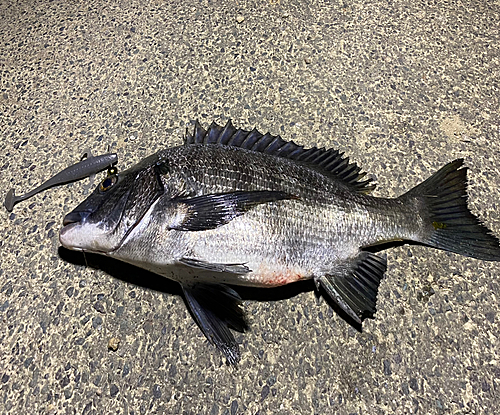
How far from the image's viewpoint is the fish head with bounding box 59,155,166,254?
1750mm

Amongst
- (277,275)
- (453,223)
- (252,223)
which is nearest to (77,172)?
(252,223)

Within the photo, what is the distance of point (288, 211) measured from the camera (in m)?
1.85

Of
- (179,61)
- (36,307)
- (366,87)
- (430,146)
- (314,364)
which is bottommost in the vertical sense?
(314,364)

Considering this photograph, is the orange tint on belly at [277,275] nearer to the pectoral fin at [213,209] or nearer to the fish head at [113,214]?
the pectoral fin at [213,209]

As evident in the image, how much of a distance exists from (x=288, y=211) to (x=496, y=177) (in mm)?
1576

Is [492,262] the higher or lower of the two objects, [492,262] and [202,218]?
the lower

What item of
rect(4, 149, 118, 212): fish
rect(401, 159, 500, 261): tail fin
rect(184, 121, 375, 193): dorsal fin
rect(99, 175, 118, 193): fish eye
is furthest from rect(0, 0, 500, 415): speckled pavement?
rect(99, 175, 118, 193): fish eye

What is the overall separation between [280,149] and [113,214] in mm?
953

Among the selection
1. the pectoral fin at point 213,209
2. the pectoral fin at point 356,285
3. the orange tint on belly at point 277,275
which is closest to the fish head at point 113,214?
the pectoral fin at point 213,209

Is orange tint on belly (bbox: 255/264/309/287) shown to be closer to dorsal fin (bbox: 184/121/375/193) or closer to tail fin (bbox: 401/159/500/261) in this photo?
dorsal fin (bbox: 184/121/375/193)

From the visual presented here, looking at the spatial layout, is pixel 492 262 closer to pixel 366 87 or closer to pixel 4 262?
pixel 366 87

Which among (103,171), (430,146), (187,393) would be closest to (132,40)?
(103,171)

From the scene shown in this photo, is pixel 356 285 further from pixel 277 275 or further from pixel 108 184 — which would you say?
pixel 108 184

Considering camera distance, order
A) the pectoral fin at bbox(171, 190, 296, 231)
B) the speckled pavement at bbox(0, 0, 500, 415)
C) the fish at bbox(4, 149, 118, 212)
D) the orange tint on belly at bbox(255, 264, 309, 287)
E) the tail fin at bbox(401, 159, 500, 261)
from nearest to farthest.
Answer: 1. the pectoral fin at bbox(171, 190, 296, 231)
2. the orange tint on belly at bbox(255, 264, 309, 287)
3. the speckled pavement at bbox(0, 0, 500, 415)
4. the tail fin at bbox(401, 159, 500, 261)
5. the fish at bbox(4, 149, 118, 212)
